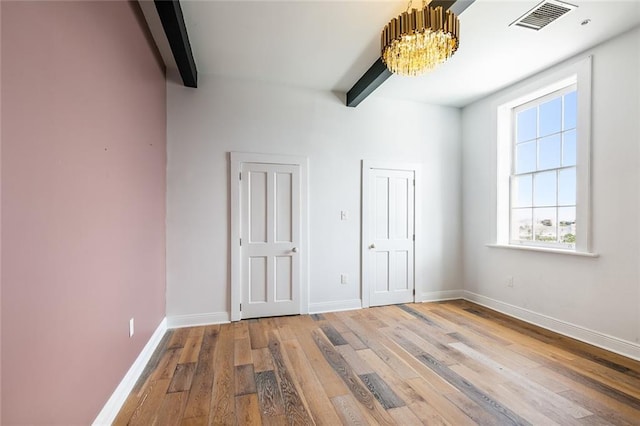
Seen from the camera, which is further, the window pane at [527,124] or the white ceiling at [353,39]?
the window pane at [527,124]

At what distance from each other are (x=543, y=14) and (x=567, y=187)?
176cm

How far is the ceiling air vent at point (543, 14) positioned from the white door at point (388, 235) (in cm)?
198

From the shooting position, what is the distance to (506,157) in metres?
3.73

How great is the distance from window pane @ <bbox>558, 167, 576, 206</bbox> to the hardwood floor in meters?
1.42

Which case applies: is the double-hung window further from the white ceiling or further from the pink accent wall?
the pink accent wall

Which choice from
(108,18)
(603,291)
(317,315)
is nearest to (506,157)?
(603,291)

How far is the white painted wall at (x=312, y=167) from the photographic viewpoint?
319 centimetres

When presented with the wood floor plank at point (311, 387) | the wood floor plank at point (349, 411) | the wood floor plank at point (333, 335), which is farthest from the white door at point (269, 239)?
the wood floor plank at point (349, 411)

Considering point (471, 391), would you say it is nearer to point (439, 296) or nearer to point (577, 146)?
point (439, 296)

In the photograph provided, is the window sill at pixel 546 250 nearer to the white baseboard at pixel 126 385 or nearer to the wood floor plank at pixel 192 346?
the wood floor plank at pixel 192 346

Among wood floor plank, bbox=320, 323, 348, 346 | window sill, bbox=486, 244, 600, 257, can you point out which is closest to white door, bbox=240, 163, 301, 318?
wood floor plank, bbox=320, 323, 348, 346

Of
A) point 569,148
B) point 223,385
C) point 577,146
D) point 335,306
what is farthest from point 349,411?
point 569,148

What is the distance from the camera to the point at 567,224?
3.01 m

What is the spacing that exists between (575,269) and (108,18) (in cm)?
443
